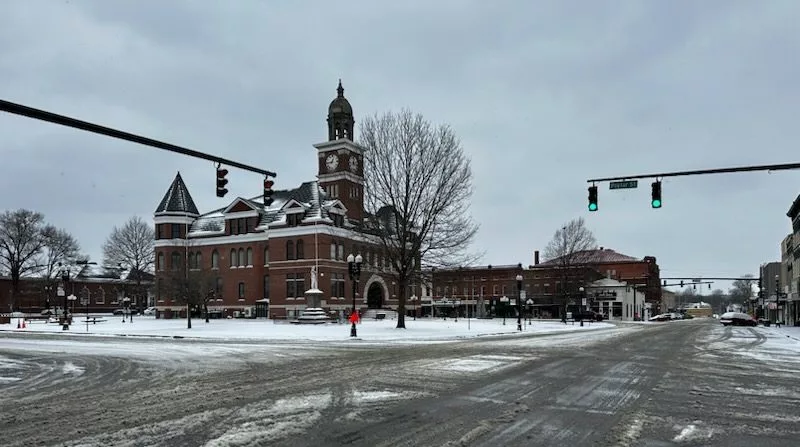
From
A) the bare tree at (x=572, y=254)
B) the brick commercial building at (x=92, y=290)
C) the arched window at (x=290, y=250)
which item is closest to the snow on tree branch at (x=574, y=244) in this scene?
the bare tree at (x=572, y=254)

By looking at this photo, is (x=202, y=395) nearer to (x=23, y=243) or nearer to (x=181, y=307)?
(x=181, y=307)

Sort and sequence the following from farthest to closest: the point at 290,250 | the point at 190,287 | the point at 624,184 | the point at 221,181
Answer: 1. the point at 290,250
2. the point at 190,287
3. the point at 624,184
4. the point at 221,181

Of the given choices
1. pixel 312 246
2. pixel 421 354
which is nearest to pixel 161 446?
pixel 421 354

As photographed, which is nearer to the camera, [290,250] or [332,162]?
[290,250]

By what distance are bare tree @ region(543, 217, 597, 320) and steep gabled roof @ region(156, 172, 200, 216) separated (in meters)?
46.4

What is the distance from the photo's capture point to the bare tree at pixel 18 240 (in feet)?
274

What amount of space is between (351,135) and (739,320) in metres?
46.9

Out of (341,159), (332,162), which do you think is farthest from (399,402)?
(332,162)

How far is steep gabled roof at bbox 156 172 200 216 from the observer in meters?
80.6

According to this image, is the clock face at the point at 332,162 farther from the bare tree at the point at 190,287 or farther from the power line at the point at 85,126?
the power line at the point at 85,126

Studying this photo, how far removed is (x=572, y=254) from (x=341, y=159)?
28.0 metres

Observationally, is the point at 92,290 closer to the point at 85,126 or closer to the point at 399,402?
the point at 85,126

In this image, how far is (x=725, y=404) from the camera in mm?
10859

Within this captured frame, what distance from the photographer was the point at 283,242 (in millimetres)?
69688
